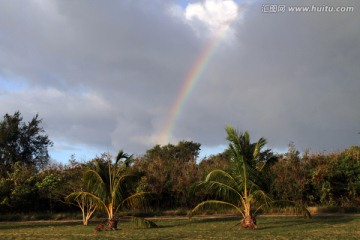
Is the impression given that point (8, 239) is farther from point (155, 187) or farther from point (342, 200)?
point (342, 200)

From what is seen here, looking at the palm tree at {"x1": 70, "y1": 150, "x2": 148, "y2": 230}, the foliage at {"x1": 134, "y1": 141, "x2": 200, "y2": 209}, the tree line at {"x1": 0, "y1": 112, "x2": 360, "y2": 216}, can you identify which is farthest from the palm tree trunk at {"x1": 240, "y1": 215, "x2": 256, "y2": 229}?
the foliage at {"x1": 134, "y1": 141, "x2": 200, "y2": 209}

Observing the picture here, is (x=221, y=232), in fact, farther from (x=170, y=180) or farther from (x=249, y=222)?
(x=170, y=180)

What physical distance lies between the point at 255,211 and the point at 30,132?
4444 centimetres

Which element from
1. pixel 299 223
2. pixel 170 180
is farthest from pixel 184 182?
pixel 299 223

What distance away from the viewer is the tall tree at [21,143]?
5375 cm

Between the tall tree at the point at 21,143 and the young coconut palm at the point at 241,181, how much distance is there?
3738 cm

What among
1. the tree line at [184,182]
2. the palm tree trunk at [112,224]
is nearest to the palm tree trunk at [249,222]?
the palm tree trunk at [112,224]

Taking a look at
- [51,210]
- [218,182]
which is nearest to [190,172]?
[51,210]

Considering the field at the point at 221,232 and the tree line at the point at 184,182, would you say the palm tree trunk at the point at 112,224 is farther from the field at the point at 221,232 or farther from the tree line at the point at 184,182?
the tree line at the point at 184,182

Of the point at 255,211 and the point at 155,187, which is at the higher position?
the point at 155,187

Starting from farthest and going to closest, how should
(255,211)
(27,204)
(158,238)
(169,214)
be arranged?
(27,204)
(169,214)
(255,211)
(158,238)

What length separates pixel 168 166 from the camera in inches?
1618

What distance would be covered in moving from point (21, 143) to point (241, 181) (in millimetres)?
43479

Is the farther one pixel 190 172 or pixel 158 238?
pixel 190 172
